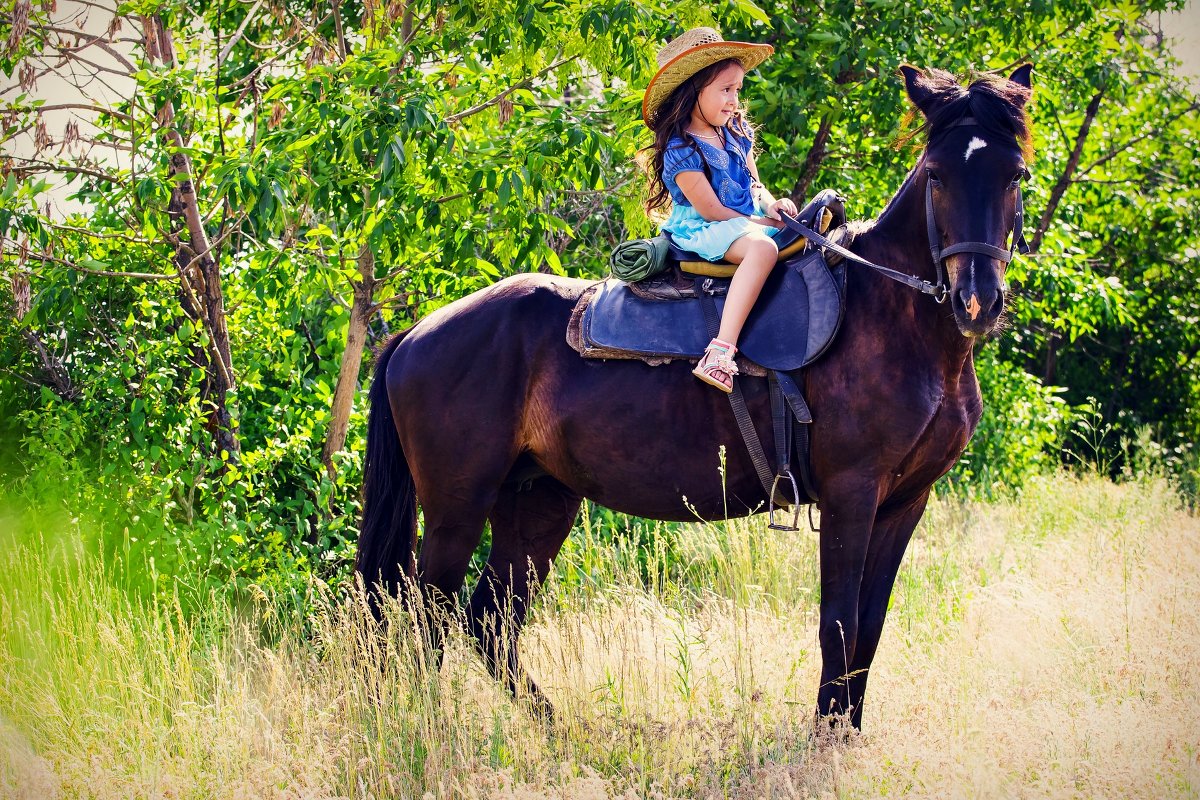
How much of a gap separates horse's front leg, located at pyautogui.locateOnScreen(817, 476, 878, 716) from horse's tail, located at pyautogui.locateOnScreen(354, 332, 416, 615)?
1.91 metres

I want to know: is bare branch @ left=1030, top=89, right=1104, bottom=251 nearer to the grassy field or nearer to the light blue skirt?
the grassy field

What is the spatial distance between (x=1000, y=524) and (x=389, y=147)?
5.77m

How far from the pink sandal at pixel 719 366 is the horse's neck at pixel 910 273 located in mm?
552

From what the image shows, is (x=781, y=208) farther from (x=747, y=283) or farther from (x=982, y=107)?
(x=982, y=107)

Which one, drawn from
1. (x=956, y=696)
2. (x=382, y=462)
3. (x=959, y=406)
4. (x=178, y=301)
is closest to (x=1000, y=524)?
(x=956, y=696)

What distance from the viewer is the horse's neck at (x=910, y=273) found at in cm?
384

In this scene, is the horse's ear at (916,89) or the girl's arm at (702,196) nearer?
the horse's ear at (916,89)

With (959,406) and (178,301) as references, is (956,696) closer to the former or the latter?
(959,406)

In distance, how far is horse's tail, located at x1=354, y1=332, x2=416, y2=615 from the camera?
4785 millimetres

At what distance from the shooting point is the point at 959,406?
12.7 feet

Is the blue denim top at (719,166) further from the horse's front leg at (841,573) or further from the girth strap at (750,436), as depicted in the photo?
the horse's front leg at (841,573)

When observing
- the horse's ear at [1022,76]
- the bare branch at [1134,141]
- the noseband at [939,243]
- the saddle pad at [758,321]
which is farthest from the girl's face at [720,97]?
the bare branch at [1134,141]

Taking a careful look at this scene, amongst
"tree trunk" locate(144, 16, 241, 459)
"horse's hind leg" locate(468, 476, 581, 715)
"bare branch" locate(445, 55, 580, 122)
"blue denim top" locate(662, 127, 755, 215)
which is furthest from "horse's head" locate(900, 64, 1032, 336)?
"tree trunk" locate(144, 16, 241, 459)

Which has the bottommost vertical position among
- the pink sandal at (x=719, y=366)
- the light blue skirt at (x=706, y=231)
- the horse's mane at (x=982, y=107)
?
the pink sandal at (x=719, y=366)
